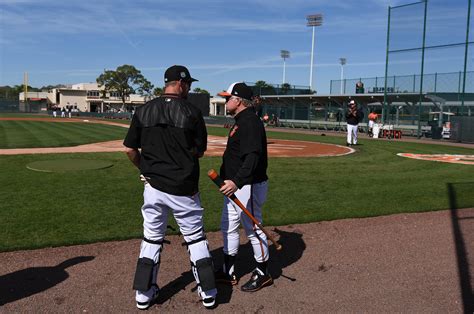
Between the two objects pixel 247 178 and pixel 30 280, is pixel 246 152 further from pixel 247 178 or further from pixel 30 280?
pixel 30 280

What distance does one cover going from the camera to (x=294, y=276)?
4262 millimetres

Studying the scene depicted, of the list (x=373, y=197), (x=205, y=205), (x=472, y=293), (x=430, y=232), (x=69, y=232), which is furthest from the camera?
(x=373, y=197)

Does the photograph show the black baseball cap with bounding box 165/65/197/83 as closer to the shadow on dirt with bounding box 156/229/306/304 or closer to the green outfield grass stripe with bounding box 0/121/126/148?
the shadow on dirt with bounding box 156/229/306/304

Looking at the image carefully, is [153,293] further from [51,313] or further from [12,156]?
[12,156]

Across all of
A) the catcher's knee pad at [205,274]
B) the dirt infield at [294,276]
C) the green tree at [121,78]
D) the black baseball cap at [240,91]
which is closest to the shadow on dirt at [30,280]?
the dirt infield at [294,276]

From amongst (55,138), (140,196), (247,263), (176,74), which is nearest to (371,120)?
(55,138)

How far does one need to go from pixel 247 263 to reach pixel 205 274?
119 cm

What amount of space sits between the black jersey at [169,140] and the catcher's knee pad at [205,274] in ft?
1.94

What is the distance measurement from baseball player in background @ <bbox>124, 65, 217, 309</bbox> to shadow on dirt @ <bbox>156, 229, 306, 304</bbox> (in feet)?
0.89

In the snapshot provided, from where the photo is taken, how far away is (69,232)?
5.29m

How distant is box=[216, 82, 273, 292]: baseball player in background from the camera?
12.4ft

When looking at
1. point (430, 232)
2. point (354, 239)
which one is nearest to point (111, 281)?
point (354, 239)

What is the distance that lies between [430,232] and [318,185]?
329 centimetres

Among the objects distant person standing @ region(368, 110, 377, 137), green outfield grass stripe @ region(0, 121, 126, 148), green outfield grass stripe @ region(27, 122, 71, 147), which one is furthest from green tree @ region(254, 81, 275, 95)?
green outfield grass stripe @ region(27, 122, 71, 147)
